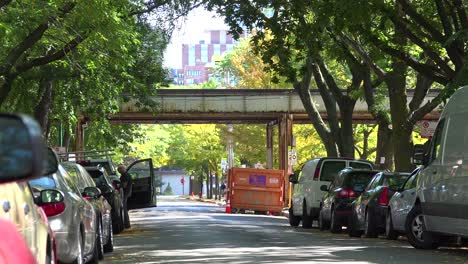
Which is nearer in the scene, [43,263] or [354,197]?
[43,263]

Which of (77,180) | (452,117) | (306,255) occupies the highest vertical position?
(452,117)

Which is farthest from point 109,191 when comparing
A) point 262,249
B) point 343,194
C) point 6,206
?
point 6,206

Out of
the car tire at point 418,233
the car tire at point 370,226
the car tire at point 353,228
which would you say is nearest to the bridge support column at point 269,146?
the car tire at point 353,228

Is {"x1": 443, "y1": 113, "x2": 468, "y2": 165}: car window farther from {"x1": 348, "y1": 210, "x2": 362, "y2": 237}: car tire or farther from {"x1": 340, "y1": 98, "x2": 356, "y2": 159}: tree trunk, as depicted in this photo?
{"x1": 340, "y1": 98, "x2": 356, "y2": 159}: tree trunk

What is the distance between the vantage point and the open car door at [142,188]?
24.4 m

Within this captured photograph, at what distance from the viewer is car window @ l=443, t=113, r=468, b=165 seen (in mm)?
12438

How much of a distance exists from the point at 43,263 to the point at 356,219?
43.6 ft

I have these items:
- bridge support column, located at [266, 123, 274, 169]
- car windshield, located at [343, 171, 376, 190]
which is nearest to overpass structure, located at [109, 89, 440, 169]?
bridge support column, located at [266, 123, 274, 169]

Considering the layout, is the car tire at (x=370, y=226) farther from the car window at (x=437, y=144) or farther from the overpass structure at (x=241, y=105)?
the overpass structure at (x=241, y=105)

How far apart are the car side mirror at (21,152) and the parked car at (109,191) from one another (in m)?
13.9

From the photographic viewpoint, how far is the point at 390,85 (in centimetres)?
2416

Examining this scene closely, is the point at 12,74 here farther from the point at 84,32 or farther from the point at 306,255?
the point at 306,255

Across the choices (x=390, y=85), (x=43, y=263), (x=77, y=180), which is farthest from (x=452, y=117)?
(x=390, y=85)

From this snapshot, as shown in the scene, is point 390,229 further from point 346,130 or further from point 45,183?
point 346,130
